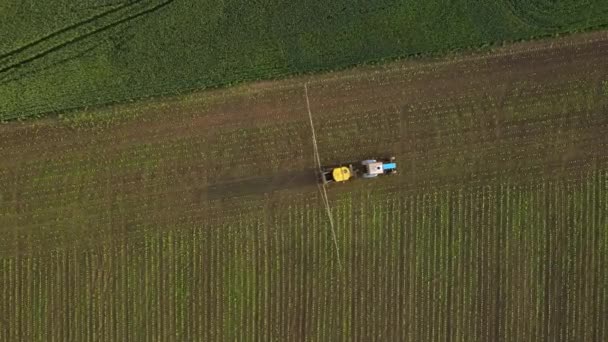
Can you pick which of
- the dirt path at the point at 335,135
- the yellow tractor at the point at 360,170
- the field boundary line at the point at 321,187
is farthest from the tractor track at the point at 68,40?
the yellow tractor at the point at 360,170

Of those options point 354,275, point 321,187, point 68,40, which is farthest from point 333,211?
point 68,40

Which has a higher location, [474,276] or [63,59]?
[63,59]

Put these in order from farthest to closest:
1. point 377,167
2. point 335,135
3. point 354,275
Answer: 1. point 354,275
2. point 335,135
3. point 377,167

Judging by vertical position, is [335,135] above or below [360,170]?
above

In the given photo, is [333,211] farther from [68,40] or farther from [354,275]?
[68,40]

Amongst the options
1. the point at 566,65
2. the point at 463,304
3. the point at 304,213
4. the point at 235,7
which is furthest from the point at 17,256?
the point at 566,65

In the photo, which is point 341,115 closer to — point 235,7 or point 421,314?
point 235,7

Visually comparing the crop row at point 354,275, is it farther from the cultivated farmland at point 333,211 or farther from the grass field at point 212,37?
the grass field at point 212,37
